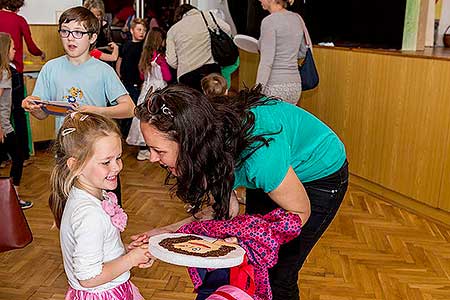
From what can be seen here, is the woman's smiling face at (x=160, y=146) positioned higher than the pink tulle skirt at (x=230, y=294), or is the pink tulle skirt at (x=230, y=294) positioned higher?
the woman's smiling face at (x=160, y=146)

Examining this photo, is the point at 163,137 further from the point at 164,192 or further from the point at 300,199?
the point at 164,192

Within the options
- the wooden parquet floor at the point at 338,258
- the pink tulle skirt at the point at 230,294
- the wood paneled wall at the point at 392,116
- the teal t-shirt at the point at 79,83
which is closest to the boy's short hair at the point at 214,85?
the wooden parquet floor at the point at 338,258

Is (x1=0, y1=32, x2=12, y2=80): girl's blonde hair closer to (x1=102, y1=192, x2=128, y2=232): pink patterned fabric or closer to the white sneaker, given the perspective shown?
the white sneaker

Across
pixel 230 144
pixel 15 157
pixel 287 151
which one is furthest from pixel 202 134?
pixel 15 157

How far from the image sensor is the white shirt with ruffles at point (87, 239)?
1.74 m

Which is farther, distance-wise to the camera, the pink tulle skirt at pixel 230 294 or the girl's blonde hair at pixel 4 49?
the girl's blonde hair at pixel 4 49

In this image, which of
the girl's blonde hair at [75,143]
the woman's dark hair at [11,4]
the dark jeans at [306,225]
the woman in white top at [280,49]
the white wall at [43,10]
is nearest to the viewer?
the girl's blonde hair at [75,143]

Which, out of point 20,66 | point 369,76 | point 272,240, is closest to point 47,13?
point 20,66

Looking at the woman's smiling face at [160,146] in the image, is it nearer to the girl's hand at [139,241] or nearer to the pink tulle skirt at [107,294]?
the girl's hand at [139,241]

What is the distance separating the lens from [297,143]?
6.26 ft

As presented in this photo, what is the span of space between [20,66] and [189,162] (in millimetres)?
3838

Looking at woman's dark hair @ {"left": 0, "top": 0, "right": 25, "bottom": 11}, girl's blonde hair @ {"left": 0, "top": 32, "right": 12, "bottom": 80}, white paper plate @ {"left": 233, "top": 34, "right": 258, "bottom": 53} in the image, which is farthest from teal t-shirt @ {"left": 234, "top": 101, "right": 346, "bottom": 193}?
woman's dark hair @ {"left": 0, "top": 0, "right": 25, "bottom": 11}

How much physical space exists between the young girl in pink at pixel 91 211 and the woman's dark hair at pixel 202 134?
0.24 metres

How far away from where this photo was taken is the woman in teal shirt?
1.61 m
